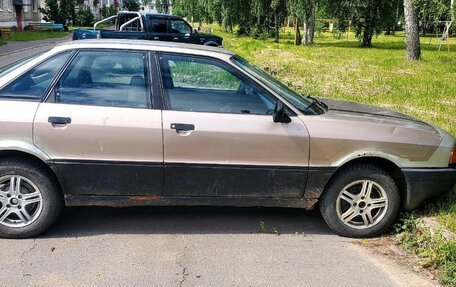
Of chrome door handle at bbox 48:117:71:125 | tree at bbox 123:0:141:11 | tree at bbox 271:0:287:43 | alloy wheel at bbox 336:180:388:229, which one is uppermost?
tree at bbox 123:0:141:11

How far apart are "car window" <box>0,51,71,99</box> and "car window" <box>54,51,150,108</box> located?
0.32 feet

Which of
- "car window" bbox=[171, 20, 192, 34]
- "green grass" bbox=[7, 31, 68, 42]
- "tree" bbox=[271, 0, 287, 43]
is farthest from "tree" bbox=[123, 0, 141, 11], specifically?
"car window" bbox=[171, 20, 192, 34]

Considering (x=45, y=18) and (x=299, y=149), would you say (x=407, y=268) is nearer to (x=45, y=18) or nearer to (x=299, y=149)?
(x=299, y=149)

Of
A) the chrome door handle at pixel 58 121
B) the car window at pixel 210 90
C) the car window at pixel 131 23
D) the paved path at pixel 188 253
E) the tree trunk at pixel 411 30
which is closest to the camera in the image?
the paved path at pixel 188 253

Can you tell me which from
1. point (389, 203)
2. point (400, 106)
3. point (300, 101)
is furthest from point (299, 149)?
point (400, 106)

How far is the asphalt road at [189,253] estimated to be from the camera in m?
3.92

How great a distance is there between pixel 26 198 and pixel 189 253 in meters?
1.50

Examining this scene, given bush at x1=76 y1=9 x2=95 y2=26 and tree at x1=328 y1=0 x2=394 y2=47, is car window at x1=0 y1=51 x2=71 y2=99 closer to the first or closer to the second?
tree at x1=328 y1=0 x2=394 y2=47

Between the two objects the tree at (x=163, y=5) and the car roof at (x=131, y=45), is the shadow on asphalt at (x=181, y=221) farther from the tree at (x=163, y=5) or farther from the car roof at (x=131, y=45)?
the tree at (x=163, y=5)

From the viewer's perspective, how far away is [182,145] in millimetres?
4426

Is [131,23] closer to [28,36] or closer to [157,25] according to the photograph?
[157,25]

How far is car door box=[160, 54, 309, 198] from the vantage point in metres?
4.43

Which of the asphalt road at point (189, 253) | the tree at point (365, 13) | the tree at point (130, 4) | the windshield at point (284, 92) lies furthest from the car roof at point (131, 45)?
the tree at point (130, 4)

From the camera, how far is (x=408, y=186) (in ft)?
15.4
